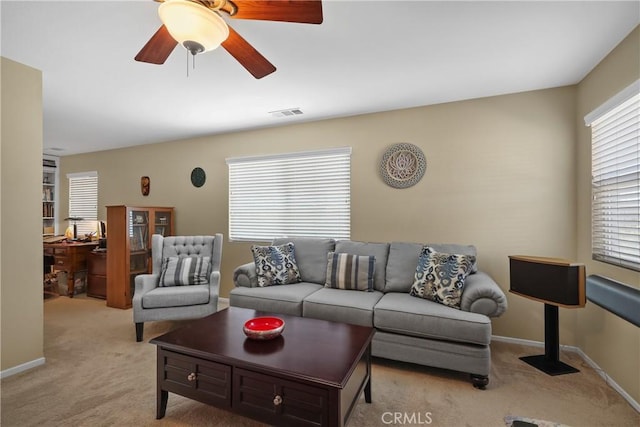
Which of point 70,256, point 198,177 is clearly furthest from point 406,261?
point 70,256

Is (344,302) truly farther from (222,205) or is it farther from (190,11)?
(222,205)

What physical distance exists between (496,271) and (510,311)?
0.42 meters

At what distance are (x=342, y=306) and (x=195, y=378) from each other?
1273 mm

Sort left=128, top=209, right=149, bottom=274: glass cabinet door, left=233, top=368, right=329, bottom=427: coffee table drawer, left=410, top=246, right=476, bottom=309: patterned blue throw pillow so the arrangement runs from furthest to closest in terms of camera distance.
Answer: left=128, top=209, right=149, bottom=274: glass cabinet door < left=410, top=246, right=476, bottom=309: patterned blue throw pillow < left=233, top=368, right=329, bottom=427: coffee table drawer

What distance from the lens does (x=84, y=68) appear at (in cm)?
240

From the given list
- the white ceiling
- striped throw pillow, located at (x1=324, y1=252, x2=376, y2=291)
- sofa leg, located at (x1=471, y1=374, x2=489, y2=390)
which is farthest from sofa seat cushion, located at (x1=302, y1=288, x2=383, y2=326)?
the white ceiling

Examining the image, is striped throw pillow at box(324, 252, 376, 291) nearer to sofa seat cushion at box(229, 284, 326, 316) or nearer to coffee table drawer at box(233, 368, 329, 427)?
sofa seat cushion at box(229, 284, 326, 316)

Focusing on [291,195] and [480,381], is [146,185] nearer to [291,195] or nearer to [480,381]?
[291,195]

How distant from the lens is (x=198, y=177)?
447 cm

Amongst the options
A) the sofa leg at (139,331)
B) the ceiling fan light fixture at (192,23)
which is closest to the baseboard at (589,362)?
the ceiling fan light fixture at (192,23)

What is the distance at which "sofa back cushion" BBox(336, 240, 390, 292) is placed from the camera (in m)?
3.02

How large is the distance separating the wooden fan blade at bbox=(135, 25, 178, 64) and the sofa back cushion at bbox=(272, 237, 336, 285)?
7.48 feet

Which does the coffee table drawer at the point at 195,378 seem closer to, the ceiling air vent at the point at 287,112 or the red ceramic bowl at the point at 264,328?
the red ceramic bowl at the point at 264,328

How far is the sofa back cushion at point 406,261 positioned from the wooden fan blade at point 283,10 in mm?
2273
